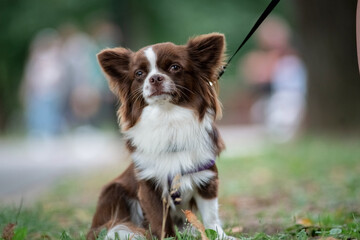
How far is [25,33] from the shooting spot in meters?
20.8

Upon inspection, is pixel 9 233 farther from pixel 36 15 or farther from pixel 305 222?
pixel 36 15

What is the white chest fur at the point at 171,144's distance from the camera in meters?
4.45

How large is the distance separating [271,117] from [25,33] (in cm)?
875

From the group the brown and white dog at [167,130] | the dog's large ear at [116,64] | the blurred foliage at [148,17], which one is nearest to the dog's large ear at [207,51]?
the brown and white dog at [167,130]

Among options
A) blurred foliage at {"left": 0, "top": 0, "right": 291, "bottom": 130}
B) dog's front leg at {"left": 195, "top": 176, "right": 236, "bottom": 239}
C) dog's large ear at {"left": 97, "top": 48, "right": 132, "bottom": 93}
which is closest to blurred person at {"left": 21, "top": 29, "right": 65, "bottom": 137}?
blurred foliage at {"left": 0, "top": 0, "right": 291, "bottom": 130}

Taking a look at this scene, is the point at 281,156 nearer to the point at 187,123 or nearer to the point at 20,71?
the point at 187,123

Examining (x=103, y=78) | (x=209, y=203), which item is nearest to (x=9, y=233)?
(x=209, y=203)

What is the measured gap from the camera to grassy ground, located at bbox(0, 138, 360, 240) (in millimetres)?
4648

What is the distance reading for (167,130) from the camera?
4582mm

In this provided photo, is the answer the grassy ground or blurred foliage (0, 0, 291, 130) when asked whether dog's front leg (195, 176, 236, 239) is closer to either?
the grassy ground

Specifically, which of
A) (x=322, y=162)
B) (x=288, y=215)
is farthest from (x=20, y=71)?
(x=288, y=215)

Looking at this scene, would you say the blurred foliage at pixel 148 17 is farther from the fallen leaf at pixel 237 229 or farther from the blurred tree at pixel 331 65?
the fallen leaf at pixel 237 229

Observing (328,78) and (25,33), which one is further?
(25,33)

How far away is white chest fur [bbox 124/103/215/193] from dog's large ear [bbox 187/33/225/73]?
39 centimetres
